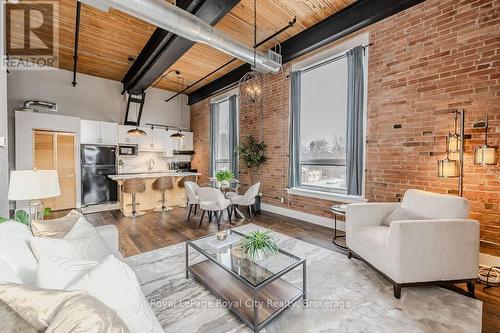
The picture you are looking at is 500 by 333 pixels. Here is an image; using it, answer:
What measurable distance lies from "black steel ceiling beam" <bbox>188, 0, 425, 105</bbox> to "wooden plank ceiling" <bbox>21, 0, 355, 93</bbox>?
0.38 ft

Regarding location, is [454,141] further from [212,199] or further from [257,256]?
[212,199]

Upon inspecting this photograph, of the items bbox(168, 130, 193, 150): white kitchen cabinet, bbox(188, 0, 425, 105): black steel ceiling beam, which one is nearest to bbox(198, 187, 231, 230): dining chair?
bbox(188, 0, 425, 105): black steel ceiling beam

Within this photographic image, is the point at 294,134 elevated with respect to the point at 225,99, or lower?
lower

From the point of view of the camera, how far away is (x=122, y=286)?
3.06 ft

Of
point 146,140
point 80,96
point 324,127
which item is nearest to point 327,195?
point 324,127

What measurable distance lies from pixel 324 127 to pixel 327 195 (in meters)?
1.35

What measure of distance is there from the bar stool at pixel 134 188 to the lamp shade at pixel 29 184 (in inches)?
120

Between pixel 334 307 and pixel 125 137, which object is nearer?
pixel 334 307

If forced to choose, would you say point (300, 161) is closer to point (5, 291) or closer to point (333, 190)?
point (333, 190)

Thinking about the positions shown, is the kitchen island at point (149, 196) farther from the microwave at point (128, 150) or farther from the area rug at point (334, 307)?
the area rug at point (334, 307)

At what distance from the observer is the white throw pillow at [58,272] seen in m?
0.98

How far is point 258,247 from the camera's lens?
1958 mm

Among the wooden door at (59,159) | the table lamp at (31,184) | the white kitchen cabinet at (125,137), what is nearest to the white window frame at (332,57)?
the table lamp at (31,184)

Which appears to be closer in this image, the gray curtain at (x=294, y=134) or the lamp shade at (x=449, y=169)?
the lamp shade at (x=449, y=169)
